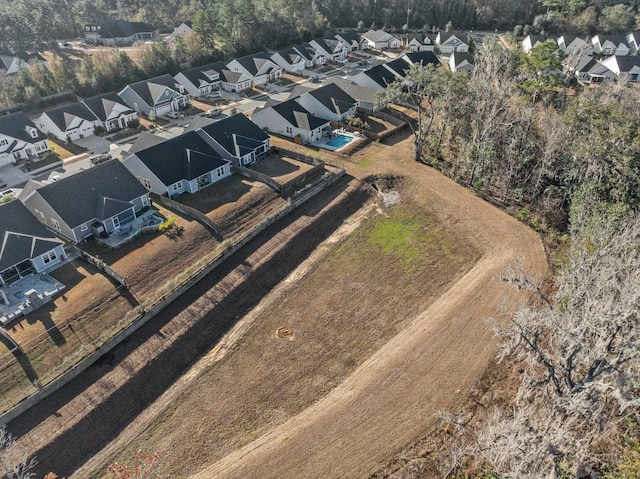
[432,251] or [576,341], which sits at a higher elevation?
[576,341]

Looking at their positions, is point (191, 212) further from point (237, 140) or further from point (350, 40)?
point (350, 40)

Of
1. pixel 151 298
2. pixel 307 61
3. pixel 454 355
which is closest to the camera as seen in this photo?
pixel 454 355

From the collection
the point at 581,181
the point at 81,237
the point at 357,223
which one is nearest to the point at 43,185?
the point at 81,237

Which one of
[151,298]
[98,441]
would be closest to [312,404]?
[98,441]

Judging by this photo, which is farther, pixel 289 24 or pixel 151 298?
pixel 289 24

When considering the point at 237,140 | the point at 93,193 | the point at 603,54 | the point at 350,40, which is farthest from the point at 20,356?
the point at 603,54

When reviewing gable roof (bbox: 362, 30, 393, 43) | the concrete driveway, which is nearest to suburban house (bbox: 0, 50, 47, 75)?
the concrete driveway

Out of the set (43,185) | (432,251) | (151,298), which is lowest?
(432,251)

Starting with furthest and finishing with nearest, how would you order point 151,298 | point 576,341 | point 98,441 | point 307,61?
point 307,61, point 151,298, point 98,441, point 576,341

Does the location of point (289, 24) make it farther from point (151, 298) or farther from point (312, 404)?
point (312, 404)

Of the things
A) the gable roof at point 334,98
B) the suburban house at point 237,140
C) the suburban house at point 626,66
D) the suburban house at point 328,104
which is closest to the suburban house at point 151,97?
the suburban house at point 237,140
